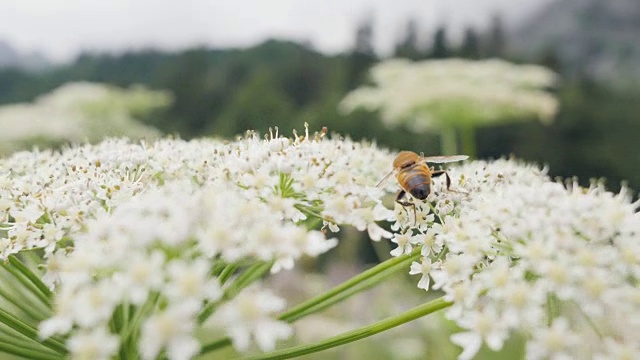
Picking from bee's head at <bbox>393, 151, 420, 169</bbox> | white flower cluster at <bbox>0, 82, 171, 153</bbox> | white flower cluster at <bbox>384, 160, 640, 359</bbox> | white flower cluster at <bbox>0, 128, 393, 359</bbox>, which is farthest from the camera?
white flower cluster at <bbox>0, 82, 171, 153</bbox>

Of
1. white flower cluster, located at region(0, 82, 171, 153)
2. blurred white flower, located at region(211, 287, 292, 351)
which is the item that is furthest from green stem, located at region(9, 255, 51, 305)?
white flower cluster, located at region(0, 82, 171, 153)

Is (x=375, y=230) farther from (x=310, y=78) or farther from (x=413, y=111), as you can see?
(x=310, y=78)

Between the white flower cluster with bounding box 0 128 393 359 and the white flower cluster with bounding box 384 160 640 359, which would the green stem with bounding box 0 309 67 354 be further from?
the white flower cluster with bounding box 384 160 640 359

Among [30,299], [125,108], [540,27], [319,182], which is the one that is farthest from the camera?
[540,27]

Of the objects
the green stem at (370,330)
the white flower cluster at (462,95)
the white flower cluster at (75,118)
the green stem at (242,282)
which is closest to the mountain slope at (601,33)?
the white flower cluster at (75,118)

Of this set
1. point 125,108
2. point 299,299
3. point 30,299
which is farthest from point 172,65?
point 30,299
